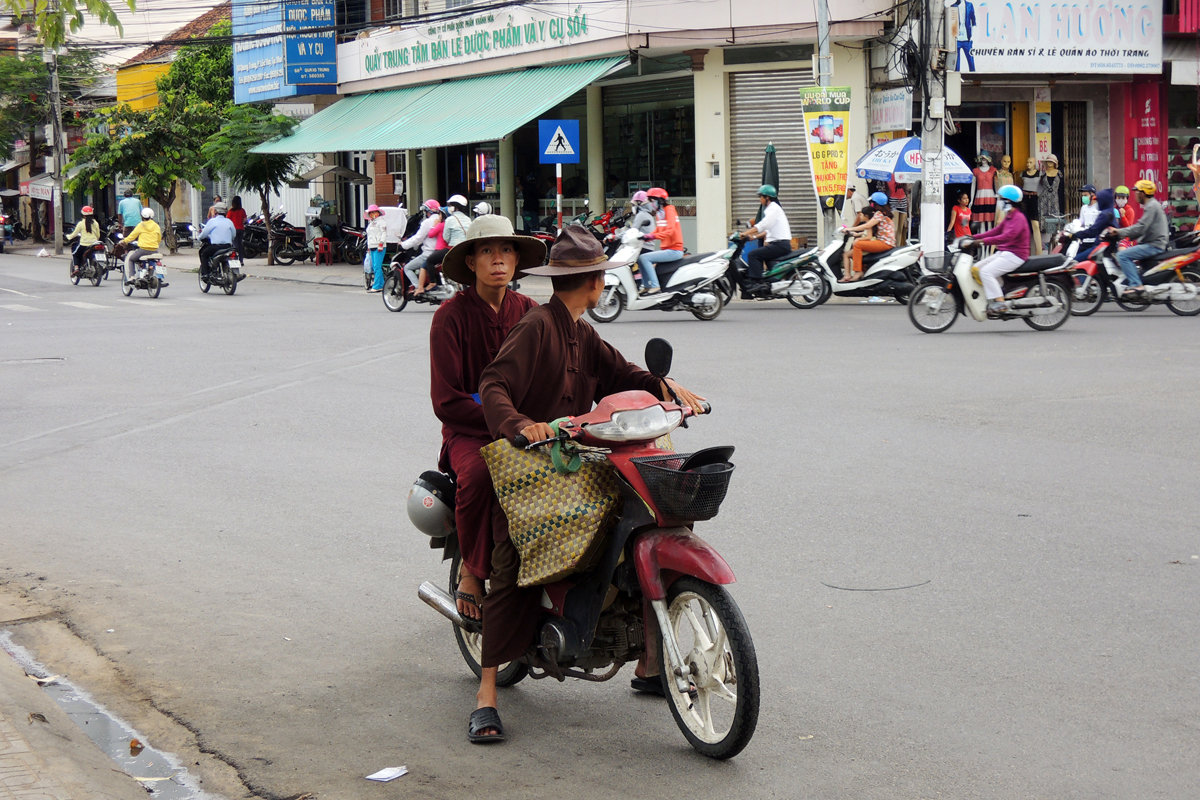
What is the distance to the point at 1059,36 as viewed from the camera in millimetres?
23672

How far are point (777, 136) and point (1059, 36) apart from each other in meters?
5.09

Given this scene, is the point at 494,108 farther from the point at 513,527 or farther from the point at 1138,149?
the point at 513,527

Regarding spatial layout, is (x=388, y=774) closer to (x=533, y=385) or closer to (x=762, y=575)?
(x=533, y=385)

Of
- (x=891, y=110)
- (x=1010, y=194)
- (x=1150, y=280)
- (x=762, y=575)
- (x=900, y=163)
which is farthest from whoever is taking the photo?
(x=891, y=110)

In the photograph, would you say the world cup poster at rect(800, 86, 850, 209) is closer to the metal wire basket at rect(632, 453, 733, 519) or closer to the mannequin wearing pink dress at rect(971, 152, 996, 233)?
the mannequin wearing pink dress at rect(971, 152, 996, 233)

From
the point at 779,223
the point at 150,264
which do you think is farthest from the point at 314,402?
A: the point at 150,264

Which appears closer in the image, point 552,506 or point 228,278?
point 552,506

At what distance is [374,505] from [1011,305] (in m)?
10.1

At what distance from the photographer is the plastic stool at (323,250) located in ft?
115

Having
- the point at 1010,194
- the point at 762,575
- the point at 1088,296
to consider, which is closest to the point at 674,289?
the point at 1010,194

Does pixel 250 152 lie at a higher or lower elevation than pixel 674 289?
higher

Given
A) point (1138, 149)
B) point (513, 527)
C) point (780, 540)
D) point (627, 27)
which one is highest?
point (627, 27)

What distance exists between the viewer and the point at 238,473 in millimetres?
8656

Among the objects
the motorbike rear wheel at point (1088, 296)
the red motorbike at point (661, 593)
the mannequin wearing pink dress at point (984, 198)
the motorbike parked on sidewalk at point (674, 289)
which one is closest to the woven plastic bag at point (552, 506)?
the red motorbike at point (661, 593)
